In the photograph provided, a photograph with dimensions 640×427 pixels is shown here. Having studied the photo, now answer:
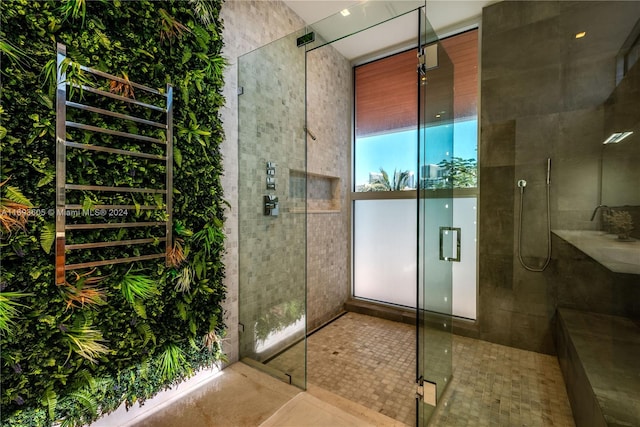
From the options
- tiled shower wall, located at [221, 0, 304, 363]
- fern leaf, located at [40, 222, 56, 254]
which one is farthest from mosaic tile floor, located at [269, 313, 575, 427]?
fern leaf, located at [40, 222, 56, 254]

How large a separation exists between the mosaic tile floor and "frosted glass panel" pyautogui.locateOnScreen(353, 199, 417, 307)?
58 centimetres

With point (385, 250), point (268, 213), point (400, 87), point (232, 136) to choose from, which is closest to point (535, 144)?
point (400, 87)

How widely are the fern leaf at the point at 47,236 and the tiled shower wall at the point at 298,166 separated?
977mm

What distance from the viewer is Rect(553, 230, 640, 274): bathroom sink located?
167 centimetres

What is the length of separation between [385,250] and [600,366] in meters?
1.98

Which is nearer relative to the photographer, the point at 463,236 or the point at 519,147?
the point at 519,147

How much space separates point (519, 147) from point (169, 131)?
270 cm

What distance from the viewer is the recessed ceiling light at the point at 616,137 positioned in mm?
1893

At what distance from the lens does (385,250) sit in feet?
10.9

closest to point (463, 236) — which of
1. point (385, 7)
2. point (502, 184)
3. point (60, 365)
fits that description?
point (502, 184)

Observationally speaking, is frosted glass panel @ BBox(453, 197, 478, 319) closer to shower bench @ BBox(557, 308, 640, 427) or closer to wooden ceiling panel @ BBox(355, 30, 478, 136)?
shower bench @ BBox(557, 308, 640, 427)

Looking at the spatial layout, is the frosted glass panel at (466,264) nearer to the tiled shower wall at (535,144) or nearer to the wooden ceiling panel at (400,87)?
the tiled shower wall at (535,144)

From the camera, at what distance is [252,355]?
212cm

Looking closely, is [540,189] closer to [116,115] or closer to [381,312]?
[381,312]
